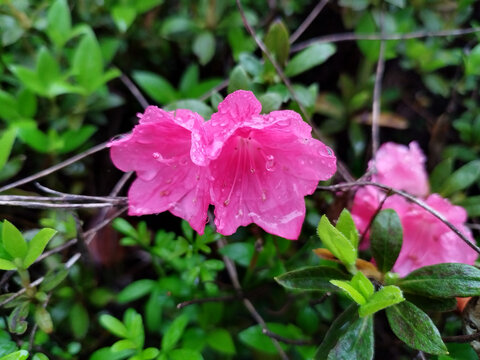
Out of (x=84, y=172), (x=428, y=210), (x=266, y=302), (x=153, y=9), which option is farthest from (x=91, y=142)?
(x=428, y=210)

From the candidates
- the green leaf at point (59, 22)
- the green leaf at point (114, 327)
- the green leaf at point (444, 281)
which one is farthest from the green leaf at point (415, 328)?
the green leaf at point (59, 22)

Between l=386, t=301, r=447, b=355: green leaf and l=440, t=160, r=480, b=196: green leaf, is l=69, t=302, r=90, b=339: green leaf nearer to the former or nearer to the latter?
l=386, t=301, r=447, b=355: green leaf

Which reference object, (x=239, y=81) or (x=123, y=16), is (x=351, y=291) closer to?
(x=239, y=81)

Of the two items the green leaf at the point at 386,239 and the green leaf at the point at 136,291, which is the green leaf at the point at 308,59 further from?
the green leaf at the point at 136,291

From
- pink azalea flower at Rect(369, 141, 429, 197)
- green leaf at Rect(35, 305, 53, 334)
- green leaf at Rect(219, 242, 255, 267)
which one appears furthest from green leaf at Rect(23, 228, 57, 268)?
pink azalea flower at Rect(369, 141, 429, 197)

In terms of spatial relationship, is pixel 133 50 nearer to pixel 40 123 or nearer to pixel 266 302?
pixel 40 123

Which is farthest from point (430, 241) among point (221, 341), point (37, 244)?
point (37, 244)
